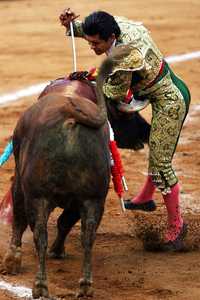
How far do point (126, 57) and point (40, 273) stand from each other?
1.61 metres

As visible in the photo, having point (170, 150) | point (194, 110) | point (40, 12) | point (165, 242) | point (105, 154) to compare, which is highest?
point (105, 154)

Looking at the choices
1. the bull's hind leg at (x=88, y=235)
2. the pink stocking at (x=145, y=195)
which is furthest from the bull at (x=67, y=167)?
the pink stocking at (x=145, y=195)

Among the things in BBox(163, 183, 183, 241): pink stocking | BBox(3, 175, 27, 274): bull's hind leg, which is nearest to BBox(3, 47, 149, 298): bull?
BBox(3, 175, 27, 274): bull's hind leg

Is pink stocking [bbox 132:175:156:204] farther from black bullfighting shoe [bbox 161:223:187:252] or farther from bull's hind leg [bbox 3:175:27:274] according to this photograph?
bull's hind leg [bbox 3:175:27:274]

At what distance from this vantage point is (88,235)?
6.36 m

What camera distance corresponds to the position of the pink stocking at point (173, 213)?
25.5 ft

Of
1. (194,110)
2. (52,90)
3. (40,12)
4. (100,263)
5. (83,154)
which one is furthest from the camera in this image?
(40,12)

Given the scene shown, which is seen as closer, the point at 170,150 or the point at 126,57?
the point at 126,57

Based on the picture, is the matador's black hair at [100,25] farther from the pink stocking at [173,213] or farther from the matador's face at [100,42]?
the pink stocking at [173,213]

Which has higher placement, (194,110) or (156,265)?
(156,265)

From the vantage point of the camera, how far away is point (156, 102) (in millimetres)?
7625

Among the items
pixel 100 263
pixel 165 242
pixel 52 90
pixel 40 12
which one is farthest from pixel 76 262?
pixel 40 12

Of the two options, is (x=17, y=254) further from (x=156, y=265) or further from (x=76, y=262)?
(x=156, y=265)

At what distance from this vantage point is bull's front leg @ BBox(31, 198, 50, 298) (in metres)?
6.32
